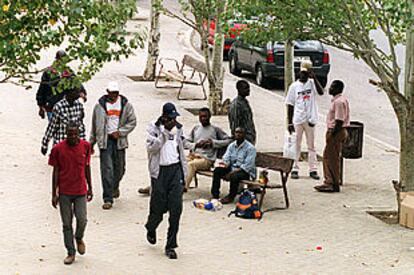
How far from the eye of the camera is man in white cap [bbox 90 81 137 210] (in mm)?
14234

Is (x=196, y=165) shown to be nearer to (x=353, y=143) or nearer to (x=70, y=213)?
(x=353, y=143)

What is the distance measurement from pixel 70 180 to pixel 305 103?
589cm

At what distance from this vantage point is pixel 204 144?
49.0 ft

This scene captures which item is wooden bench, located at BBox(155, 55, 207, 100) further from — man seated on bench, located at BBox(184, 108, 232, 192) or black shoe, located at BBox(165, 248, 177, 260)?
black shoe, located at BBox(165, 248, 177, 260)

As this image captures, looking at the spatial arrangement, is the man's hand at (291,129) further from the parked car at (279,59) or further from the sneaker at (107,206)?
the parked car at (279,59)

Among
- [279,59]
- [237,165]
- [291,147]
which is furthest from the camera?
[279,59]

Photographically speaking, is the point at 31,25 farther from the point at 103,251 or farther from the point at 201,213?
the point at 201,213

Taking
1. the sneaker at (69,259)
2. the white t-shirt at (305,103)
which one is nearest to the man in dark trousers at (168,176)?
the sneaker at (69,259)

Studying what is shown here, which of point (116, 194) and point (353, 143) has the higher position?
point (353, 143)

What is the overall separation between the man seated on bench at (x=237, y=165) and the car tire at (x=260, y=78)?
1439 cm

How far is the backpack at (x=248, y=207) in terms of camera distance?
13.9m

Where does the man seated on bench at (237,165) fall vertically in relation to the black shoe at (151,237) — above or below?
above

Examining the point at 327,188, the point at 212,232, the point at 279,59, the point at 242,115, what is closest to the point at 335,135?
the point at 327,188

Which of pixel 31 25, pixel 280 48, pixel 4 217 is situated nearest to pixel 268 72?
pixel 280 48
